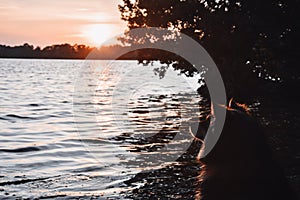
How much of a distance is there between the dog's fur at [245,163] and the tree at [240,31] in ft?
36.6

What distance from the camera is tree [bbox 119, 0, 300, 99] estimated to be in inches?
646

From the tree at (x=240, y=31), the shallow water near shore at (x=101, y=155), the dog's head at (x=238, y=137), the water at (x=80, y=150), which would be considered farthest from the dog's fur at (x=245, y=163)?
the tree at (x=240, y=31)

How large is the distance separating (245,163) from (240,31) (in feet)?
44.7

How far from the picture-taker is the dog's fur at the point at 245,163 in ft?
19.0

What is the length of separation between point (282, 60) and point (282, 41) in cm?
88

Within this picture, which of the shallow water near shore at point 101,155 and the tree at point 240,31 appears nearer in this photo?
the shallow water near shore at point 101,155

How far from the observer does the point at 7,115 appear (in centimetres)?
2027

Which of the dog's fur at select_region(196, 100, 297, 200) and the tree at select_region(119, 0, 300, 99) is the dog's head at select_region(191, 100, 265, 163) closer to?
the dog's fur at select_region(196, 100, 297, 200)

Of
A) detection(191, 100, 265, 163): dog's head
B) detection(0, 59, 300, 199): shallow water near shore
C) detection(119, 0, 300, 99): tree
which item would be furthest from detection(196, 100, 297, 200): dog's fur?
detection(119, 0, 300, 99): tree

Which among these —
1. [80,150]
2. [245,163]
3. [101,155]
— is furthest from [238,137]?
[80,150]

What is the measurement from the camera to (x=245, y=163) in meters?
6.01

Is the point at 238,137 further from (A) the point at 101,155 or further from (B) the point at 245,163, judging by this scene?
(A) the point at 101,155

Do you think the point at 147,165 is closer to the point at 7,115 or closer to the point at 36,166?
the point at 36,166

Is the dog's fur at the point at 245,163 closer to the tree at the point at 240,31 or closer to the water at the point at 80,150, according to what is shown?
the water at the point at 80,150
